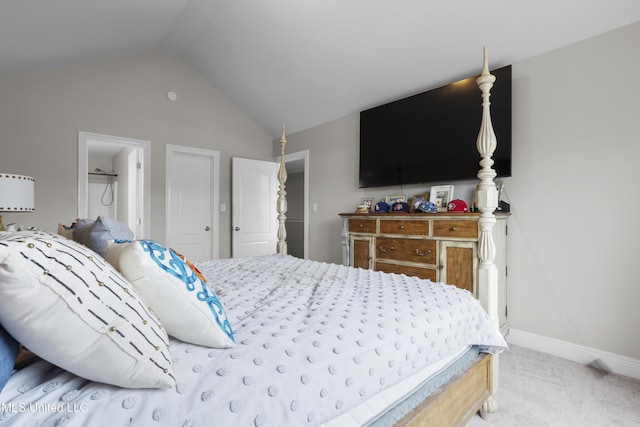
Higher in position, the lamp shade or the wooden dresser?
the lamp shade

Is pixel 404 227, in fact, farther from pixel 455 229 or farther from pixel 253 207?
pixel 253 207

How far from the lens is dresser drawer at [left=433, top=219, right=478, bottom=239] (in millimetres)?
2479

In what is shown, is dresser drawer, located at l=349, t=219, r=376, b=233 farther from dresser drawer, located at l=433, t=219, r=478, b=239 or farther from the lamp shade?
the lamp shade

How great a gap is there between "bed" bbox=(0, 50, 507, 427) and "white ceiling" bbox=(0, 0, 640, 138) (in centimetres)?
234

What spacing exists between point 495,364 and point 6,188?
3.30m

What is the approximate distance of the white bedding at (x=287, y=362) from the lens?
0.61 meters

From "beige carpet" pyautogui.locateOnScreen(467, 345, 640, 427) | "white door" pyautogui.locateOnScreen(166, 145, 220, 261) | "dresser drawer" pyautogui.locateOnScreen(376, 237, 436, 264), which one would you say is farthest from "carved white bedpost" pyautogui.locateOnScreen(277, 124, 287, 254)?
"beige carpet" pyautogui.locateOnScreen(467, 345, 640, 427)

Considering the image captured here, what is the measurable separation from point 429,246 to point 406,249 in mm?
243

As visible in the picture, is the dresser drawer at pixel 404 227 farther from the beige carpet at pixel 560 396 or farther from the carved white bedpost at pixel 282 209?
the beige carpet at pixel 560 396

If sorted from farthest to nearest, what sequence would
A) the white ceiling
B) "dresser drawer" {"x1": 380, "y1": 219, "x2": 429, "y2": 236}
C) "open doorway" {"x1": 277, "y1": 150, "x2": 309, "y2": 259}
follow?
"open doorway" {"x1": 277, "y1": 150, "x2": 309, "y2": 259}
"dresser drawer" {"x1": 380, "y1": 219, "x2": 429, "y2": 236}
the white ceiling

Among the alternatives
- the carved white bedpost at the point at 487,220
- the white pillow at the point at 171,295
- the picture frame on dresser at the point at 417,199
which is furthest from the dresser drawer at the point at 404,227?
the white pillow at the point at 171,295

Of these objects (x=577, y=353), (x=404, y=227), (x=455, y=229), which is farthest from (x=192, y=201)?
(x=577, y=353)

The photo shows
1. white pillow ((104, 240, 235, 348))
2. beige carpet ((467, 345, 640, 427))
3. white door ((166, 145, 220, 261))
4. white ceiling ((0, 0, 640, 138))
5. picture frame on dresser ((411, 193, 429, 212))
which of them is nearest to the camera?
white pillow ((104, 240, 235, 348))

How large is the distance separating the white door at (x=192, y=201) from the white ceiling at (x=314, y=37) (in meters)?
1.26
